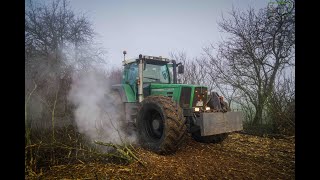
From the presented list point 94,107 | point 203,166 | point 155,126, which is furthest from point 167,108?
point 94,107

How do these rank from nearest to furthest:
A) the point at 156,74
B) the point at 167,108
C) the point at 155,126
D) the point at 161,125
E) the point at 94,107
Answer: the point at 167,108 → the point at 161,125 → the point at 155,126 → the point at 156,74 → the point at 94,107

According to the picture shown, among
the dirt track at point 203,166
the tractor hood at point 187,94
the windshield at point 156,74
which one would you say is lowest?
the dirt track at point 203,166

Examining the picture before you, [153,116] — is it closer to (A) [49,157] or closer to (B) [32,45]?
(A) [49,157]

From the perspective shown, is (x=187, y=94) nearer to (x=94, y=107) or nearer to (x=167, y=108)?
(x=167, y=108)

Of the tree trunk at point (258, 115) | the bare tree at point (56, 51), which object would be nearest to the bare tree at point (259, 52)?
the tree trunk at point (258, 115)

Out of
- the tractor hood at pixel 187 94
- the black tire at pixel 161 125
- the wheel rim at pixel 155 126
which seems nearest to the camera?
the black tire at pixel 161 125

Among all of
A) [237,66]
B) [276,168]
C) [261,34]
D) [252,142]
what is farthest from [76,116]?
[261,34]

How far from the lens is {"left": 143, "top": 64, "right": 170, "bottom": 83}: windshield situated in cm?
782

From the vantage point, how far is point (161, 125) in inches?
249

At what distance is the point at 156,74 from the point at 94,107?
2.75 meters

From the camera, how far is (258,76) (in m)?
11.2

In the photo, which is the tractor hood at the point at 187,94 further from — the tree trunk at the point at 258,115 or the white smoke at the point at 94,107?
the tree trunk at the point at 258,115

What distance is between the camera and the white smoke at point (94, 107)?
7953mm
